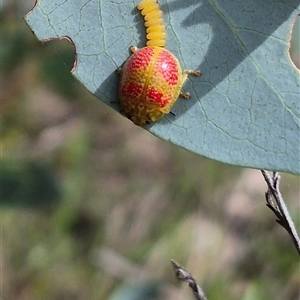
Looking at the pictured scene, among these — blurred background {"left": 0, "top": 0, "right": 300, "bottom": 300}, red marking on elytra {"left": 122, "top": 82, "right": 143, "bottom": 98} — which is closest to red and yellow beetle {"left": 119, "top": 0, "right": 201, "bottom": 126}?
red marking on elytra {"left": 122, "top": 82, "right": 143, "bottom": 98}

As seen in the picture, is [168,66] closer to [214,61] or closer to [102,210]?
[214,61]

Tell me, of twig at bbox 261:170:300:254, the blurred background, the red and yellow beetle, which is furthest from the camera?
the blurred background

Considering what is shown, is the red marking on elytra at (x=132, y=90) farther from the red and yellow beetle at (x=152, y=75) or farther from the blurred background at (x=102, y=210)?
the blurred background at (x=102, y=210)

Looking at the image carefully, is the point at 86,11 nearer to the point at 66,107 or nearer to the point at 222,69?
the point at 222,69

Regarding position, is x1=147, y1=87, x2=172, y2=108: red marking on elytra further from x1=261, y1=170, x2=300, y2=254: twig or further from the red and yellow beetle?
x1=261, y1=170, x2=300, y2=254: twig

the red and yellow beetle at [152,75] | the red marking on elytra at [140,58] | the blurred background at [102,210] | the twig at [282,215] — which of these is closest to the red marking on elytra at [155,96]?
the red and yellow beetle at [152,75]

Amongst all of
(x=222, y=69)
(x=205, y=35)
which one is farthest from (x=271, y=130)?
(x=205, y=35)
